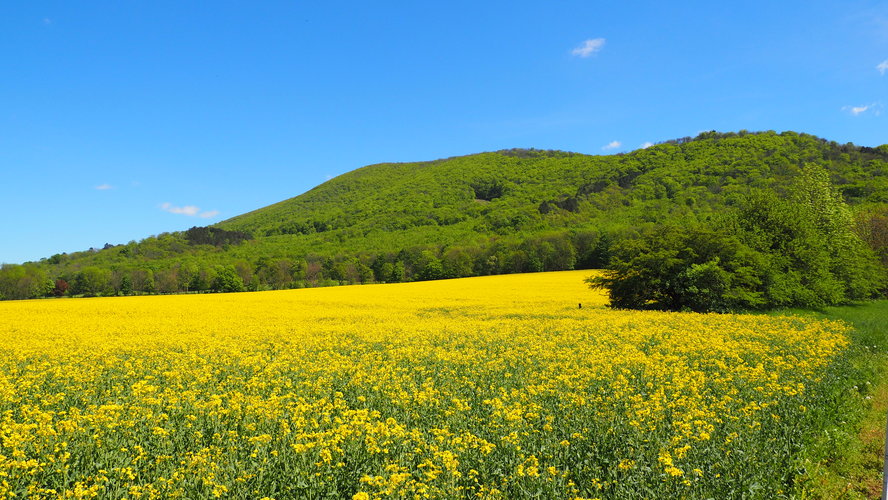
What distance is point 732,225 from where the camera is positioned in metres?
33.3

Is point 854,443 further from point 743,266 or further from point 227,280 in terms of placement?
point 227,280

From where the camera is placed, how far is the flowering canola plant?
5.16 meters

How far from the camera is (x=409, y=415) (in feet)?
25.1

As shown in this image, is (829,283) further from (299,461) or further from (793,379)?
(299,461)

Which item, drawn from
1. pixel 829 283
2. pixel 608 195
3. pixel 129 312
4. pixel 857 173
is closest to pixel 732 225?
pixel 829 283

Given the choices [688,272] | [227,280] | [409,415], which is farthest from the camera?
[227,280]

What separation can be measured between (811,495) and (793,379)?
5.49 metres

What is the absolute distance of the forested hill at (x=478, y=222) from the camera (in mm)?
74562

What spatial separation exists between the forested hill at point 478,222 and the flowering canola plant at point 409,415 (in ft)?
130

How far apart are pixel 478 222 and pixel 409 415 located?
102253 mm

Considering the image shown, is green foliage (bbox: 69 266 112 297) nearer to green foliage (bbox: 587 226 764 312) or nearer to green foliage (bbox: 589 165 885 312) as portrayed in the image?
green foliage (bbox: 589 165 885 312)

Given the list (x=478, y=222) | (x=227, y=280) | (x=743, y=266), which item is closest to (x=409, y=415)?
(x=743, y=266)

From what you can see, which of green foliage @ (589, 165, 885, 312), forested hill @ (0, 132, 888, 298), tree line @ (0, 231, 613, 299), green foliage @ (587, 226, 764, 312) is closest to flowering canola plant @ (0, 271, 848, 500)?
green foliage @ (587, 226, 764, 312)

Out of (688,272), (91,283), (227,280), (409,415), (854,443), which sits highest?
(91,283)
